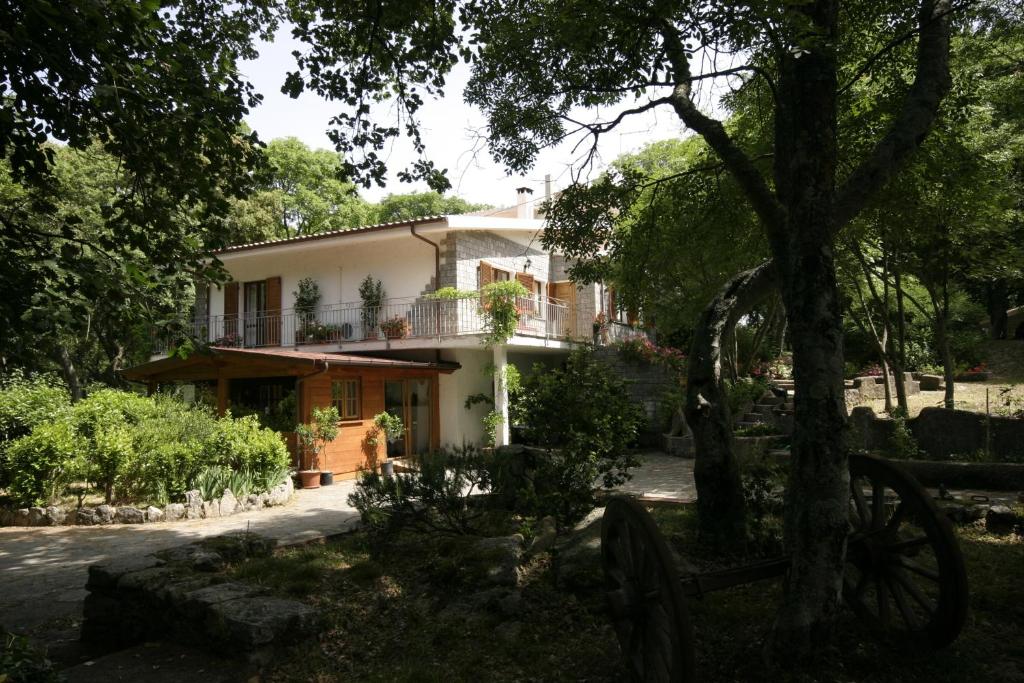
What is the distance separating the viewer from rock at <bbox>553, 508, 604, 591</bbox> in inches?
196

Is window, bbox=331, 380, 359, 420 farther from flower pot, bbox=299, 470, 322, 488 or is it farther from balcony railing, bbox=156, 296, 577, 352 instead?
balcony railing, bbox=156, 296, 577, 352

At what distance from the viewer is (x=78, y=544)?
27.5 feet

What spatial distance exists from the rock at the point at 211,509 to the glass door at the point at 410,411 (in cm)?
628

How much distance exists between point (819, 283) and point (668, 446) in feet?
43.1

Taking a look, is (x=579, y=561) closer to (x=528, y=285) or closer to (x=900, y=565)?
(x=900, y=565)

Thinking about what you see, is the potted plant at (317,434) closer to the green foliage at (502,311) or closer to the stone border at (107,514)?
the stone border at (107,514)

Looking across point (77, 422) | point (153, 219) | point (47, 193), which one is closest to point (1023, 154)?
point (153, 219)

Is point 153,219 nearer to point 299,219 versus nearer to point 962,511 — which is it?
point 962,511

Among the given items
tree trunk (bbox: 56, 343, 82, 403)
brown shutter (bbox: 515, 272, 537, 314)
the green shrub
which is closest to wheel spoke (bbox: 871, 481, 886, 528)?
the green shrub

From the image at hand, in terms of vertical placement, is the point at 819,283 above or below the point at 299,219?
below

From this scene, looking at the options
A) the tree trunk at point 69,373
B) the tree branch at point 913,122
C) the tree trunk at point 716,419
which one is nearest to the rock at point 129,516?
the tree trunk at point 716,419

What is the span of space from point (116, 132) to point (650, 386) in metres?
15.1

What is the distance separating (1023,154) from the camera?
34.7 ft

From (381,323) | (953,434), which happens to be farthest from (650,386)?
(953,434)
